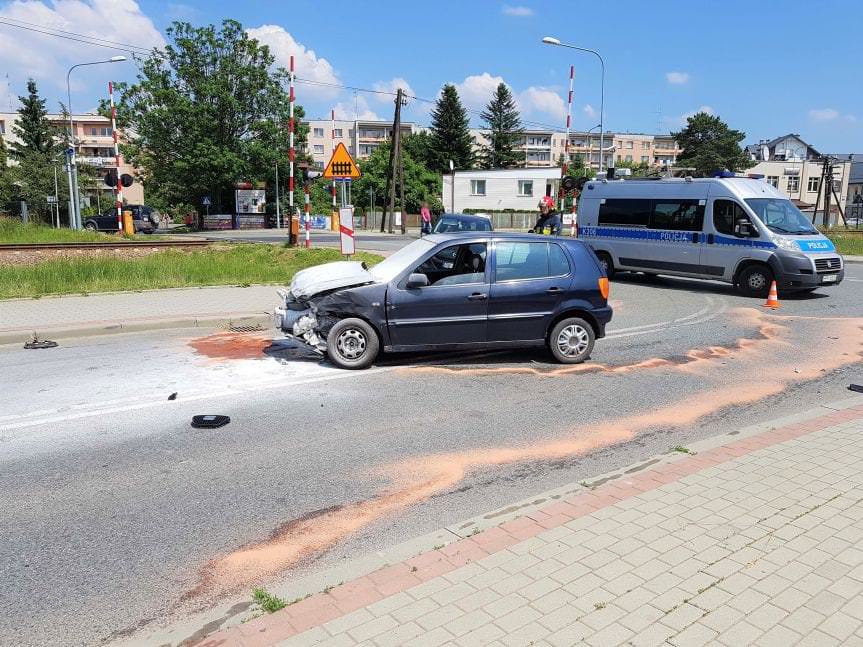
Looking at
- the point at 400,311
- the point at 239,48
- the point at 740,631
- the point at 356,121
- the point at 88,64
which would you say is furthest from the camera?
the point at 356,121

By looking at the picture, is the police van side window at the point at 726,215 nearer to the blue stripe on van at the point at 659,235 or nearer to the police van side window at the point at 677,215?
the blue stripe on van at the point at 659,235

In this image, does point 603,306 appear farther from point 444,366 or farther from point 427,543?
point 427,543

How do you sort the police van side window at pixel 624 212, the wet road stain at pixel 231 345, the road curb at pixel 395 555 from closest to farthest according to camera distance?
the road curb at pixel 395 555, the wet road stain at pixel 231 345, the police van side window at pixel 624 212

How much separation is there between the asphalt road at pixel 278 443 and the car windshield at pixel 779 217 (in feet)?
16.4

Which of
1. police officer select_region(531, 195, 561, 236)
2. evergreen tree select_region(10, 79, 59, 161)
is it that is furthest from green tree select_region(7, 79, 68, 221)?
police officer select_region(531, 195, 561, 236)

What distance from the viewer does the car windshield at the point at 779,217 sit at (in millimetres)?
14312

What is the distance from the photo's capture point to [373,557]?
3.52 metres

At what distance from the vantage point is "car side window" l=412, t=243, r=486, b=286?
7898 mm

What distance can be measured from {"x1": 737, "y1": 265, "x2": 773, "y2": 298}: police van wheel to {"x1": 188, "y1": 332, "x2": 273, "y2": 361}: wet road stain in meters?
10.9

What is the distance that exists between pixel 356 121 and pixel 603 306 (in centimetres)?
10847

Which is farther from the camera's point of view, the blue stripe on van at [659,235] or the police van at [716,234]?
the blue stripe on van at [659,235]

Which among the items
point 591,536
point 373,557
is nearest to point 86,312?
point 373,557

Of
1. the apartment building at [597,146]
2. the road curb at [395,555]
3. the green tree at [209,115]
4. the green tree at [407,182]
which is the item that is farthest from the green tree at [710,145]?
the road curb at [395,555]

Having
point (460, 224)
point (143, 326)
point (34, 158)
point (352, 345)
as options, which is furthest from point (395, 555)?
point (34, 158)
